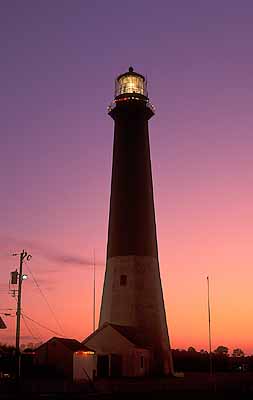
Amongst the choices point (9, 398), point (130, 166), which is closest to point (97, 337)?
point (130, 166)

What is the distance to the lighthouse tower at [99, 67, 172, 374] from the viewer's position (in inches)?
1869

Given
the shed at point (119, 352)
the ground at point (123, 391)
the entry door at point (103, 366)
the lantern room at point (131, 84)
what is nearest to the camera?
the ground at point (123, 391)

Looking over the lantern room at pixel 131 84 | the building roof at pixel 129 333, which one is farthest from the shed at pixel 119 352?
the lantern room at pixel 131 84

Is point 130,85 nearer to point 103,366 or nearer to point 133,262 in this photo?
point 133,262

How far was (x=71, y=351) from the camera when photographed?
143ft

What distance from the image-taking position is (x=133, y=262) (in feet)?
156

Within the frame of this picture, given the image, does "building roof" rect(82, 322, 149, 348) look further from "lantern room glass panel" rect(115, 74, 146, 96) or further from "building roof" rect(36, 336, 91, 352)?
"lantern room glass panel" rect(115, 74, 146, 96)

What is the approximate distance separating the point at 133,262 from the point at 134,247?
1169 mm

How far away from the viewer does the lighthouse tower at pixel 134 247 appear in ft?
156

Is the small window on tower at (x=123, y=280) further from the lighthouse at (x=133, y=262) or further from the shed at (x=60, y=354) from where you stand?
the shed at (x=60, y=354)

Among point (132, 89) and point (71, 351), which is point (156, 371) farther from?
point (132, 89)

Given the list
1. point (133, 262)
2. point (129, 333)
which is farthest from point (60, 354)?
point (133, 262)

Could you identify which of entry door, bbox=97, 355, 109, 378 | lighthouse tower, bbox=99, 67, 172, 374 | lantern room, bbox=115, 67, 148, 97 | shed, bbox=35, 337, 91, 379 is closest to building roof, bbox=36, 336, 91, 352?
shed, bbox=35, 337, 91, 379

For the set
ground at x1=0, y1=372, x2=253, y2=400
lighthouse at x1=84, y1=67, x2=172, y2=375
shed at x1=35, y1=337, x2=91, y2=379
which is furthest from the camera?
lighthouse at x1=84, y1=67, x2=172, y2=375
